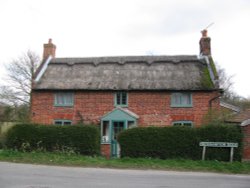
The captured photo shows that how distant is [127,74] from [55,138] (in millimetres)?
8720

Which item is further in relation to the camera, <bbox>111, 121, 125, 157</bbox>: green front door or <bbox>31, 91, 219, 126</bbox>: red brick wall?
<bbox>31, 91, 219, 126</bbox>: red brick wall

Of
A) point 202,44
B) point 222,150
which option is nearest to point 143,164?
point 222,150

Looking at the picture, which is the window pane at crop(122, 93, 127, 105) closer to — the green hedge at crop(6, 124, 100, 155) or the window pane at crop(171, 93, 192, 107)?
the window pane at crop(171, 93, 192, 107)

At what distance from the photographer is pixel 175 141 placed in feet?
57.0

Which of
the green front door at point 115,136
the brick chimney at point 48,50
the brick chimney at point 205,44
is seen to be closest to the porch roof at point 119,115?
the green front door at point 115,136

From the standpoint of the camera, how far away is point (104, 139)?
22047mm

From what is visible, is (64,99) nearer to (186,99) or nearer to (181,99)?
(181,99)

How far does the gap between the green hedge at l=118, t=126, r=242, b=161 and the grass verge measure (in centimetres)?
88

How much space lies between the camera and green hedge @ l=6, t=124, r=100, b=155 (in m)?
18.2

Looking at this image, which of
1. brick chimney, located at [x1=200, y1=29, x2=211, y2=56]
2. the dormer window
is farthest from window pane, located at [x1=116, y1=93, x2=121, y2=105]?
brick chimney, located at [x1=200, y1=29, x2=211, y2=56]

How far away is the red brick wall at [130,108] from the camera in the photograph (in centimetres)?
2230

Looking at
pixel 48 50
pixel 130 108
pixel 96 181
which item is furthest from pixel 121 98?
pixel 96 181

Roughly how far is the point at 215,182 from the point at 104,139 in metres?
12.1

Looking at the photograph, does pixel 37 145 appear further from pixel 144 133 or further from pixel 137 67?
pixel 137 67
